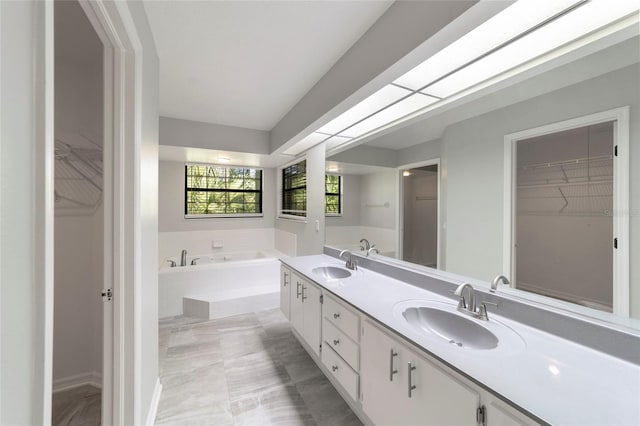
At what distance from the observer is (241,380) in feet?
6.54

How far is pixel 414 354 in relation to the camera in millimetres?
1068

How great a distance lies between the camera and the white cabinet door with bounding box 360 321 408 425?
3.77 feet

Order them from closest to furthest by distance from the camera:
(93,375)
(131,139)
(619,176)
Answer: (619,176) < (131,139) < (93,375)

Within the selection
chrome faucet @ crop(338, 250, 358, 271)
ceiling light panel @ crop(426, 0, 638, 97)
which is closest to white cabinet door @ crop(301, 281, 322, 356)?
chrome faucet @ crop(338, 250, 358, 271)

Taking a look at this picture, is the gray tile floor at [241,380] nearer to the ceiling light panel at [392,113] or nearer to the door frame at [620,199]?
the door frame at [620,199]

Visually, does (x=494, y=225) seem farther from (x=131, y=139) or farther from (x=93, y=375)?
(x=93, y=375)

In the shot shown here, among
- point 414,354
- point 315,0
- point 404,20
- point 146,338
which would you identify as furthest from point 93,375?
point 404,20

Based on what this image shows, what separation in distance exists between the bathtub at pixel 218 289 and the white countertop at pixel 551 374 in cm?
242

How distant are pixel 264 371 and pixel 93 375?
4.51ft

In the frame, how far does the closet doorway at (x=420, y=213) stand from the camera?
5.92 feet

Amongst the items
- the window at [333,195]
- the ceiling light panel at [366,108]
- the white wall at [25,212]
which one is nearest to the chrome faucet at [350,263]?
the window at [333,195]

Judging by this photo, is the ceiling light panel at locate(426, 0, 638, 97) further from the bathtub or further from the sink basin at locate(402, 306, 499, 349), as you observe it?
the bathtub

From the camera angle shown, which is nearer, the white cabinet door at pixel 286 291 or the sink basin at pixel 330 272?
the sink basin at pixel 330 272

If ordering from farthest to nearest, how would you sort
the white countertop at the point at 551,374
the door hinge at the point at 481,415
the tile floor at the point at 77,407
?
the tile floor at the point at 77,407, the door hinge at the point at 481,415, the white countertop at the point at 551,374
